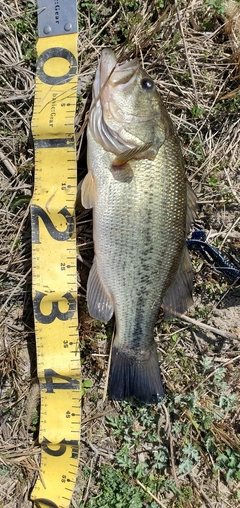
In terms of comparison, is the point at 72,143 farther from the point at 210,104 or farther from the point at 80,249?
the point at 210,104

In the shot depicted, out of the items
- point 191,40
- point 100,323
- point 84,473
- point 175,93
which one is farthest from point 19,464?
point 191,40

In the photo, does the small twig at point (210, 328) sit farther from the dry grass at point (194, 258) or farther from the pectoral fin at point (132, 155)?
the pectoral fin at point (132, 155)

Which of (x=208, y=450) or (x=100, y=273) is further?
(x=208, y=450)

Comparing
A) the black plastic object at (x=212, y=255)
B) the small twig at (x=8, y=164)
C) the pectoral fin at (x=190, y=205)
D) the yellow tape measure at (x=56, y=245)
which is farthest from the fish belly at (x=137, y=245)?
the small twig at (x=8, y=164)

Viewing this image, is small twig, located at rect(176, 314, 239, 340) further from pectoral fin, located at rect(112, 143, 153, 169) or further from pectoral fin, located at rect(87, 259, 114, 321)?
pectoral fin, located at rect(112, 143, 153, 169)

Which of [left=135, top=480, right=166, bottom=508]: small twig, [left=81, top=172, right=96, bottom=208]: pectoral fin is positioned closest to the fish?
[left=81, top=172, right=96, bottom=208]: pectoral fin

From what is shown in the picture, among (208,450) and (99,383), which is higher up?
(99,383)
